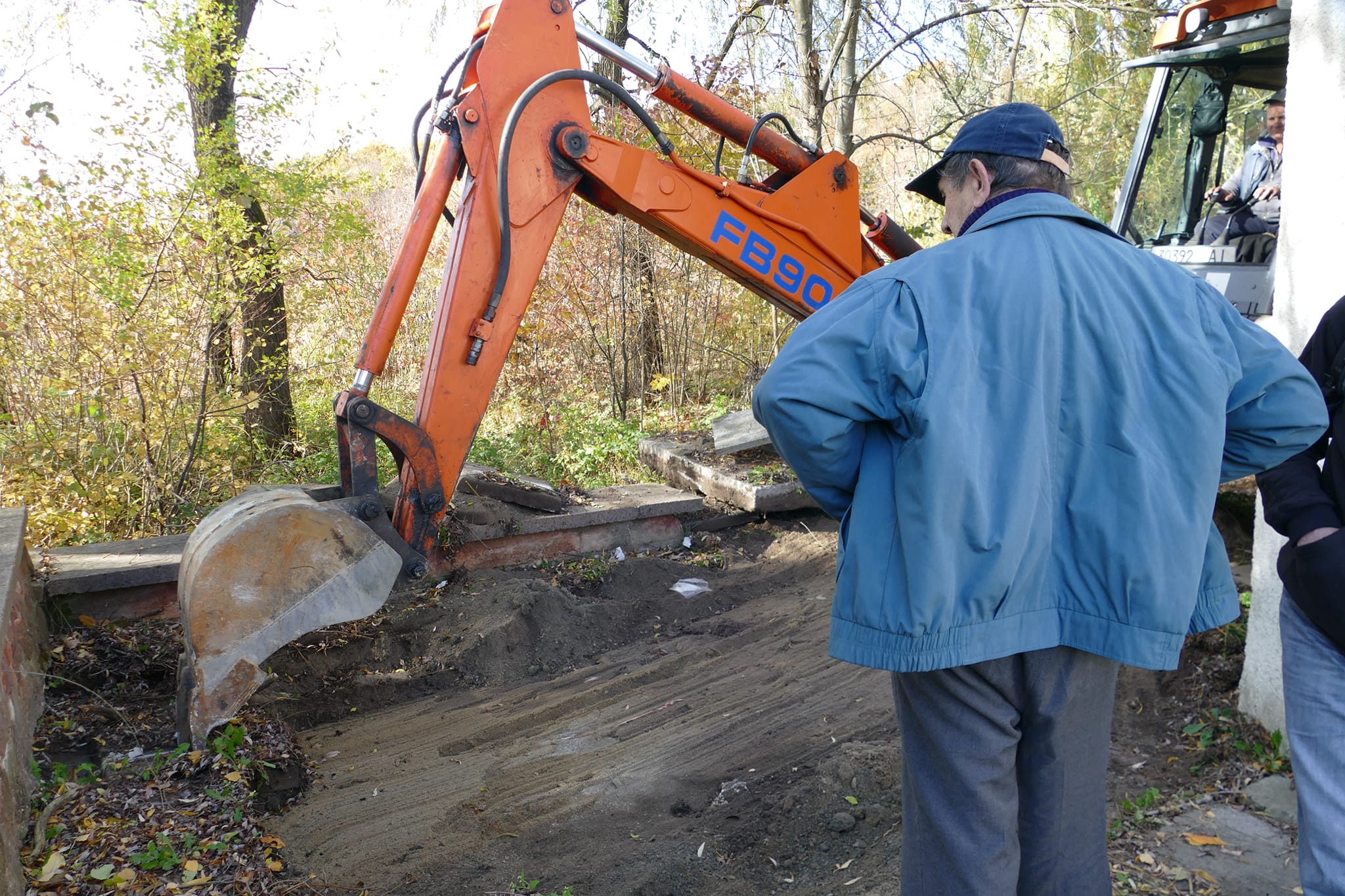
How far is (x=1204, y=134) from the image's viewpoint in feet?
19.4

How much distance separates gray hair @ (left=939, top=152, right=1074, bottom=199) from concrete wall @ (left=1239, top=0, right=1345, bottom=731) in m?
2.03

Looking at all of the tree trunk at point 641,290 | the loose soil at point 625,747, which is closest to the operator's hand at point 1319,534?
the loose soil at point 625,747

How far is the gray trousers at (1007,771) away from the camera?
5.77 feet

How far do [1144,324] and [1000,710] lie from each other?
2.62 ft

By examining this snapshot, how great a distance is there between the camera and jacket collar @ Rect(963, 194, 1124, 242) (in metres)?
1.74

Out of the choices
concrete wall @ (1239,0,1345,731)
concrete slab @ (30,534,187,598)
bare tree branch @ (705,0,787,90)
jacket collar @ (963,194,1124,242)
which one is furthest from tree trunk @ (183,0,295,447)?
concrete wall @ (1239,0,1345,731)

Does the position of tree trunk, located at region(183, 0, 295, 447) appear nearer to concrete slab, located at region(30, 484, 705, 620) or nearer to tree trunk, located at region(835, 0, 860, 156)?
concrete slab, located at region(30, 484, 705, 620)

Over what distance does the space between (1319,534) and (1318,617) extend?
21 centimetres

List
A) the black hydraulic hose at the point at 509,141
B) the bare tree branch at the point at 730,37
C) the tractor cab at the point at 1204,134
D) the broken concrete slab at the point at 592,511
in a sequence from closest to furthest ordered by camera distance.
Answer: the black hydraulic hose at the point at 509,141, the tractor cab at the point at 1204,134, the broken concrete slab at the point at 592,511, the bare tree branch at the point at 730,37

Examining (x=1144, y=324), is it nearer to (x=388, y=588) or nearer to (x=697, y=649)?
(x=388, y=588)

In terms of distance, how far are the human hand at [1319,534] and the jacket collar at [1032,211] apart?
1066 mm

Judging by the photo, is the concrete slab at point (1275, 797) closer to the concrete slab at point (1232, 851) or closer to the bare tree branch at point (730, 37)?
the concrete slab at point (1232, 851)

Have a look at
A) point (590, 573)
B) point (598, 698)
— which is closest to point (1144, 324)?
point (598, 698)

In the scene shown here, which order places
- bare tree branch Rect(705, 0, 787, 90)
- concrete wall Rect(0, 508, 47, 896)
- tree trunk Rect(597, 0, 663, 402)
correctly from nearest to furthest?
concrete wall Rect(0, 508, 47, 896) < tree trunk Rect(597, 0, 663, 402) < bare tree branch Rect(705, 0, 787, 90)
